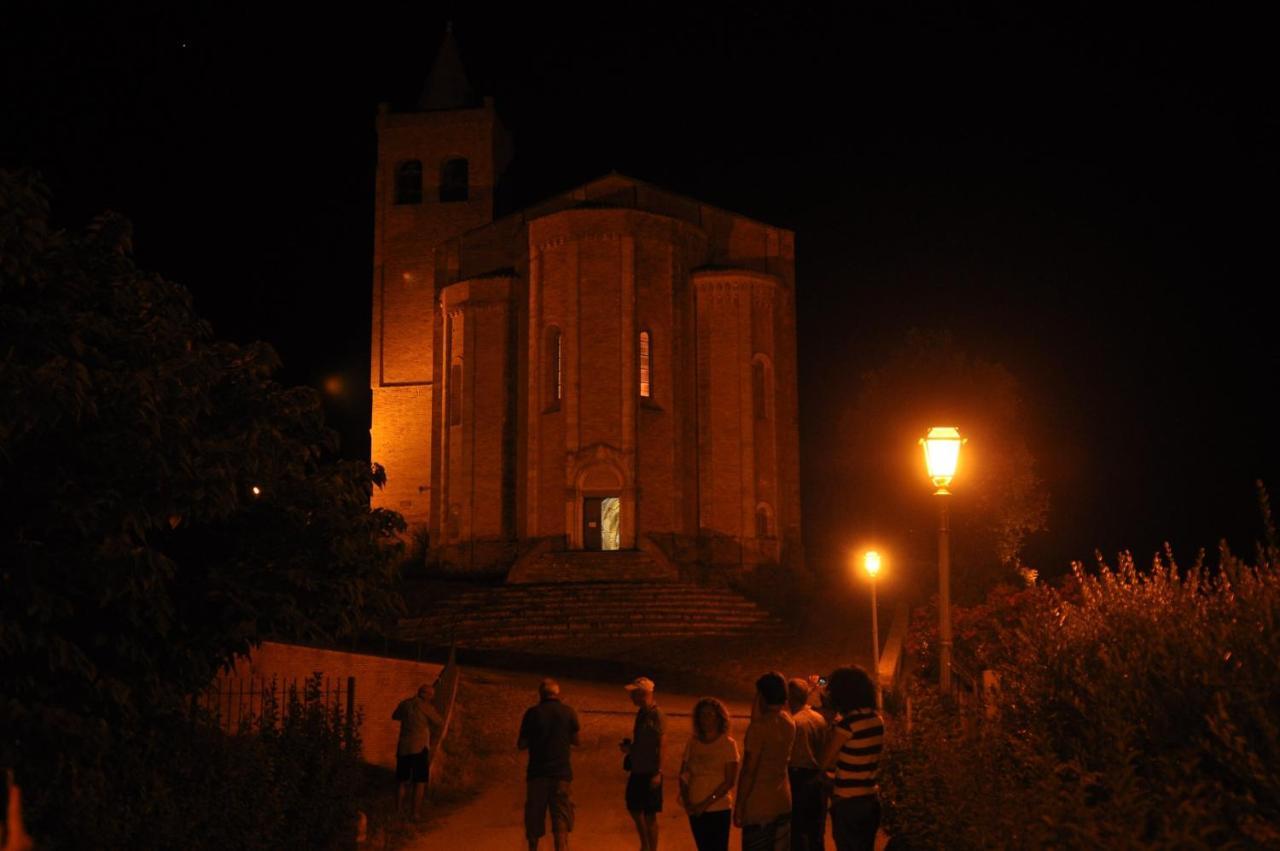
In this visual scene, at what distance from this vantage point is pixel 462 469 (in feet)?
138

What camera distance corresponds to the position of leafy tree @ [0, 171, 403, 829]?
9570 millimetres

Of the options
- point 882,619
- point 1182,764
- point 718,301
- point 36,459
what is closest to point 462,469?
point 718,301

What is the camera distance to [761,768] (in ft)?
29.7

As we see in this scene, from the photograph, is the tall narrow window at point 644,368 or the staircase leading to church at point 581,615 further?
the tall narrow window at point 644,368

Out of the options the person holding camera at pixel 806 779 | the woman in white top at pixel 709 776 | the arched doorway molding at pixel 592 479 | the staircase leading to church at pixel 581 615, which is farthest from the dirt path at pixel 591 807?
the arched doorway molding at pixel 592 479

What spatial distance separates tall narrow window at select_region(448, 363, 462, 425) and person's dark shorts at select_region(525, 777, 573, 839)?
3244 centimetres

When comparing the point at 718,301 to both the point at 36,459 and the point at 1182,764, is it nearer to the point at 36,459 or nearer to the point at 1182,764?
the point at 36,459

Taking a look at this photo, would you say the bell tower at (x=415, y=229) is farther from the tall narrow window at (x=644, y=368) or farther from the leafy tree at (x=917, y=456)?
the leafy tree at (x=917, y=456)

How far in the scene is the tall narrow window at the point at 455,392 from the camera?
141ft

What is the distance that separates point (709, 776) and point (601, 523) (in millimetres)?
29900

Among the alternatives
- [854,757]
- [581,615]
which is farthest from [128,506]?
[581,615]

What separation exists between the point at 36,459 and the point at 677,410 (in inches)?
1193

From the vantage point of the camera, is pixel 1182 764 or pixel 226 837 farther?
pixel 226 837

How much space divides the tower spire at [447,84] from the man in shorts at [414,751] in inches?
1627
